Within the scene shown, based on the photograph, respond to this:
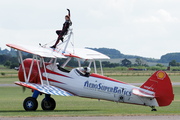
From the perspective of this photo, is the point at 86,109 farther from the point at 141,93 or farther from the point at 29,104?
the point at 141,93

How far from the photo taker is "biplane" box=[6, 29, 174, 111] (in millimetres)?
14156

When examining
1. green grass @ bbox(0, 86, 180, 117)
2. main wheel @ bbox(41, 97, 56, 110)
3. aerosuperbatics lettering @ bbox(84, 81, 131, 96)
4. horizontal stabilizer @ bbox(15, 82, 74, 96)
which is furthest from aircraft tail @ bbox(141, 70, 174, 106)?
main wheel @ bbox(41, 97, 56, 110)

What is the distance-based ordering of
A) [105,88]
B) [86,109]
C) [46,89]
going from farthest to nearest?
[86,109]
[46,89]
[105,88]

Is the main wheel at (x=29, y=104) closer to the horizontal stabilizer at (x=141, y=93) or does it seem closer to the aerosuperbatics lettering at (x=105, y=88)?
the aerosuperbatics lettering at (x=105, y=88)

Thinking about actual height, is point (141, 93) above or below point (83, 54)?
below

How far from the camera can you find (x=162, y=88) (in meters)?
14.0

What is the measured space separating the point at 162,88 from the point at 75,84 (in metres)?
3.83

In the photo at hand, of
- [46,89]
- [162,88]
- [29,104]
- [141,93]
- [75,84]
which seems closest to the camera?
[162,88]

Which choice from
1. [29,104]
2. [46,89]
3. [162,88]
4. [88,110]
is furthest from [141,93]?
[29,104]

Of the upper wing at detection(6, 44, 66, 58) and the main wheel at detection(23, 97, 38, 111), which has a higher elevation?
the upper wing at detection(6, 44, 66, 58)

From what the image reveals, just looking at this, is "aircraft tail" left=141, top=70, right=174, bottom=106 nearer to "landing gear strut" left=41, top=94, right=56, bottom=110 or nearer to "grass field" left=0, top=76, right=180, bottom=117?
"grass field" left=0, top=76, right=180, bottom=117

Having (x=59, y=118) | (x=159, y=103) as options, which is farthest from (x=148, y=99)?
(x=59, y=118)

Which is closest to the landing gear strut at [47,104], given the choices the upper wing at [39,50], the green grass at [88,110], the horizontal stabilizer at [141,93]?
the green grass at [88,110]

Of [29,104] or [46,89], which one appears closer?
[46,89]
